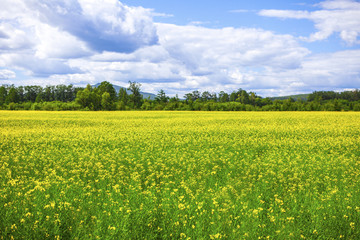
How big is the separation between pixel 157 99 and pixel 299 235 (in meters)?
124

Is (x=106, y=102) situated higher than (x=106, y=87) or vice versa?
(x=106, y=87)

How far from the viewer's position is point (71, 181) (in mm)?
8688

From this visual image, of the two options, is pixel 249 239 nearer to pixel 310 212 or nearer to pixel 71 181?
pixel 310 212

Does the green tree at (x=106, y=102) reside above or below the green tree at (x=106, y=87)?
below

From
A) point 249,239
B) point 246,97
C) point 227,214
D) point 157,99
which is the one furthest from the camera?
point 246,97

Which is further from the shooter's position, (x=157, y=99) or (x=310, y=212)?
(x=157, y=99)

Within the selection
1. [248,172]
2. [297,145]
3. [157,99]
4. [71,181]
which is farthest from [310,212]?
[157,99]

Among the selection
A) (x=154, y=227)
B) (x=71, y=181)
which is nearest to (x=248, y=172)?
(x=154, y=227)

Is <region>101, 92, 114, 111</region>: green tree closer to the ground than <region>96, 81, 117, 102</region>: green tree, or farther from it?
closer to the ground

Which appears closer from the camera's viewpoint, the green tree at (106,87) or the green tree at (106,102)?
the green tree at (106,102)

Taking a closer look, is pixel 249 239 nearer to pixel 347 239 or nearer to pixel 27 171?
pixel 347 239

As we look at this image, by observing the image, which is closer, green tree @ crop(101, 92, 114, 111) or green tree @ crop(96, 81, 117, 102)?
green tree @ crop(101, 92, 114, 111)

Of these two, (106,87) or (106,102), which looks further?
→ (106,87)

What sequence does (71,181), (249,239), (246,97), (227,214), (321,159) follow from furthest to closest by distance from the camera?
(246,97)
(321,159)
(71,181)
(227,214)
(249,239)
